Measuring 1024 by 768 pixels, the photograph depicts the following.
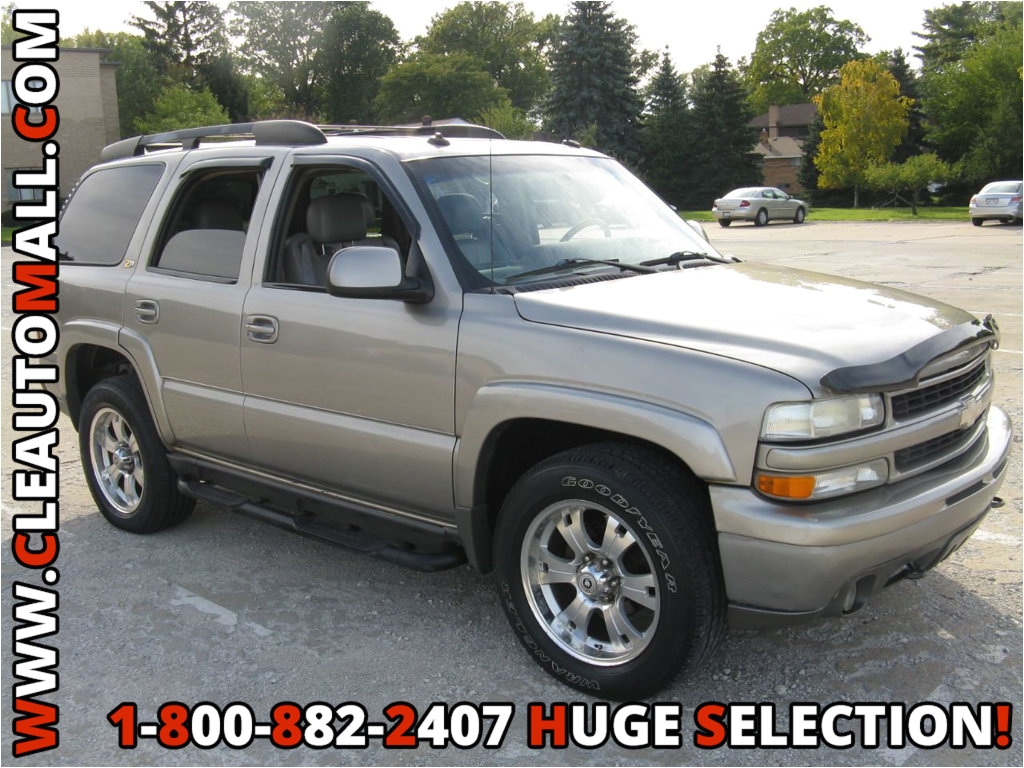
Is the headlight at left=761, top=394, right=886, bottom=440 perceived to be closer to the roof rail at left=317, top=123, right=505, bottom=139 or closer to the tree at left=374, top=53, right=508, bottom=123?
the roof rail at left=317, top=123, right=505, bottom=139

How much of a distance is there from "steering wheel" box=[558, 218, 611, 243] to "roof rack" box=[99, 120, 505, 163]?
2.76 ft

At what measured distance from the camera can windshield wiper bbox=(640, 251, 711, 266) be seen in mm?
4262

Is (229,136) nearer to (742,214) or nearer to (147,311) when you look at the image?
(147,311)

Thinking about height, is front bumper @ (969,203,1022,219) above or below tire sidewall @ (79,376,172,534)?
above

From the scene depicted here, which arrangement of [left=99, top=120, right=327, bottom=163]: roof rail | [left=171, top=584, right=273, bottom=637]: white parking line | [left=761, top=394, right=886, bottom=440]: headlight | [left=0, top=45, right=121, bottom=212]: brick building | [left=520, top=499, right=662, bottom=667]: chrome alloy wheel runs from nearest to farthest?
[left=761, top=394, right=886, bottom=440]: headlight → [left=520, top=499, right=662, bottom=667]: chrome alloy wheel → [left=171, top=584, right=273, bottom=637]: white parking line → [left=99, top=120, right=327, bottom=163]: roof rail → [left=0, top=45, right=121, bottom=212]: brick building

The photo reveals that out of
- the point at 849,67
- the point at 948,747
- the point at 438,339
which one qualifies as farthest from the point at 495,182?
the point at 849,67

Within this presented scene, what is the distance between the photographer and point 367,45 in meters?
80.8

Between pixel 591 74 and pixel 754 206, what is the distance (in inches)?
784

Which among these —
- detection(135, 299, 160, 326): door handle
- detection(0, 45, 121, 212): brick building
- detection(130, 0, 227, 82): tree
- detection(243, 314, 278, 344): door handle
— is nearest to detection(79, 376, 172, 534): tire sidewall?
detection(135, 299, 160, 326): door handle

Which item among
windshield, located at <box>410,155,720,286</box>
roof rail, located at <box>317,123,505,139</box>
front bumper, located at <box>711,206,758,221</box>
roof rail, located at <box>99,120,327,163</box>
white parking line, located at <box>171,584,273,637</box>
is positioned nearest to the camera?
windshield, located at <box>410,155,720,286</box>

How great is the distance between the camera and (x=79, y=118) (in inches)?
1976

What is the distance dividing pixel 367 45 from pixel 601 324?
82.7m

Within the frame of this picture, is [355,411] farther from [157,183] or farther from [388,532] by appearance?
[157,183]

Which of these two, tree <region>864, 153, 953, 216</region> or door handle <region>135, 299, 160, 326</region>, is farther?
tree <region>864, 153, 953, 216</region>
